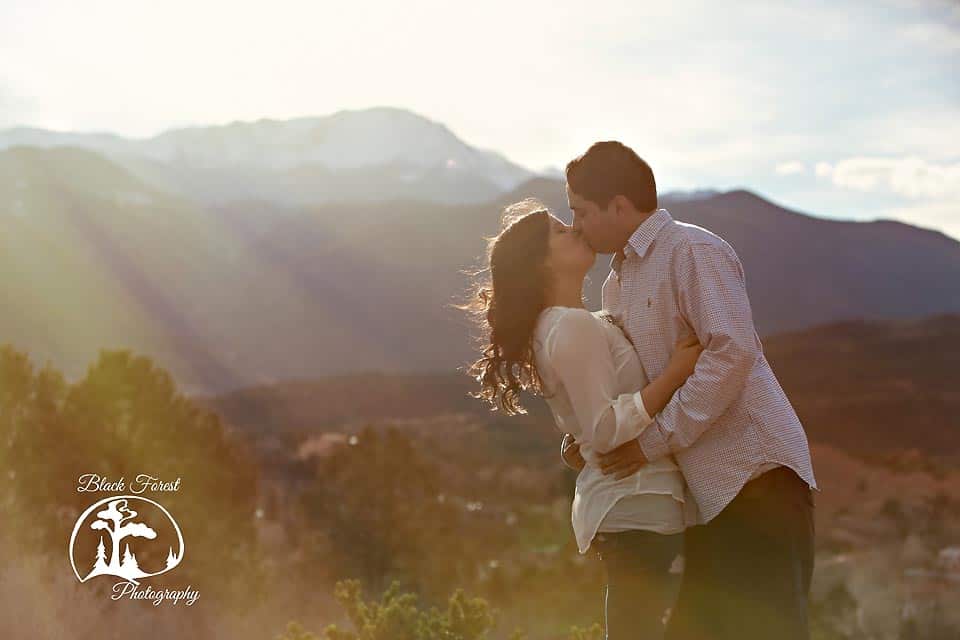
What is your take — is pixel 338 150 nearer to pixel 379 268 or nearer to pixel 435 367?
pixel 379 268

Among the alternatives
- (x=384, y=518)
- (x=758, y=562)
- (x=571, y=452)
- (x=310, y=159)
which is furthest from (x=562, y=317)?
(x=310, y=159)

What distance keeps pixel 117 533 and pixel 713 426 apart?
17.8ft

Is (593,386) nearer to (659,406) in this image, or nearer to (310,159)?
(659,406)

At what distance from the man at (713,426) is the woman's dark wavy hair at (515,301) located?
16 cm

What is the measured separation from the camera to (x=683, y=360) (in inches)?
103

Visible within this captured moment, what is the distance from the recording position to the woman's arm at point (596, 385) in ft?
8.32

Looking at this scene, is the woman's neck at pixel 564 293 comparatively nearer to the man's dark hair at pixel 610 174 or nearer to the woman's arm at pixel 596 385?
the woman's arm at pixel 596 385

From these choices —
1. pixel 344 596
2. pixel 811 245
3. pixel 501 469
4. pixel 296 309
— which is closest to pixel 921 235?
pixel 811 245

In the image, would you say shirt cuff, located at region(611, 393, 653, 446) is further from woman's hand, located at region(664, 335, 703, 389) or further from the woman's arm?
woman's hand, located at region(664, 335, 703, 389)

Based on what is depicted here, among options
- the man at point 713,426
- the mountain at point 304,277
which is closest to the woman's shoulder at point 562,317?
the man at point 713,426

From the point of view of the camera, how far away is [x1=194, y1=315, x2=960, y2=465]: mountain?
754 inches

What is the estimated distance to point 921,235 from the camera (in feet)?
142

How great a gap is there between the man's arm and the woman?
0.06 metres

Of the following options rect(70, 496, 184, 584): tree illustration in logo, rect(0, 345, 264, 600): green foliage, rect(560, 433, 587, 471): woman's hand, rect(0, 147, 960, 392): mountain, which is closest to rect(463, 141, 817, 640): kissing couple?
rect(560, 433, 587, 471): woman's hand
